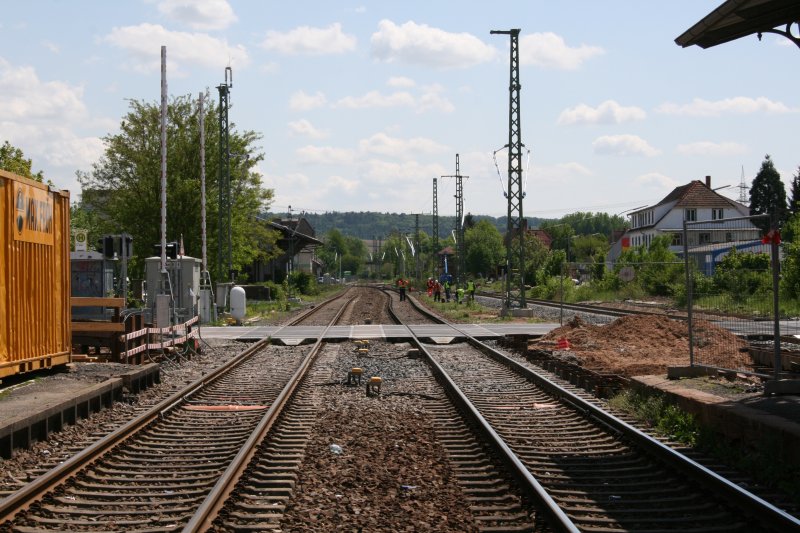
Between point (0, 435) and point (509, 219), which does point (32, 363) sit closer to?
point (0, 435)

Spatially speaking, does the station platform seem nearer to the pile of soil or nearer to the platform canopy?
the pile of soil

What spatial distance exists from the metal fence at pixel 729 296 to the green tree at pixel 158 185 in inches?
Answer: 1453

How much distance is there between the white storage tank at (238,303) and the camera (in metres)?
35.8

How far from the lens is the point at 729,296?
14.8m

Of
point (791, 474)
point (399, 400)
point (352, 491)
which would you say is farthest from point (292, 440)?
point (791, 474)

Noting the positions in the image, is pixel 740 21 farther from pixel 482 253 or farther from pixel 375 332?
pixel 482 253

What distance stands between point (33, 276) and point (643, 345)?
13.7m

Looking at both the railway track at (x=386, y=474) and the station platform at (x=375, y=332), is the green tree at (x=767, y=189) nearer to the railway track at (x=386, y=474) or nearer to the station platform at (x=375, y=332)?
the station platform at (x=375, y=332)

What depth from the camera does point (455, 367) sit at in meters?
19.2

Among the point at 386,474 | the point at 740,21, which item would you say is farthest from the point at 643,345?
the point at 386,474

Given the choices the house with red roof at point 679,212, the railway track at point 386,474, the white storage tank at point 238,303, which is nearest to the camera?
the railway track at point 386,474

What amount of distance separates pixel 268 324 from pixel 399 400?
23.0 meters

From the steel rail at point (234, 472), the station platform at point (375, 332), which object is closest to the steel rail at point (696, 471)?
the steel rail at point (234, 472)

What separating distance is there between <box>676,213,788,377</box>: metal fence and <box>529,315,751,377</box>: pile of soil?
27 mm
